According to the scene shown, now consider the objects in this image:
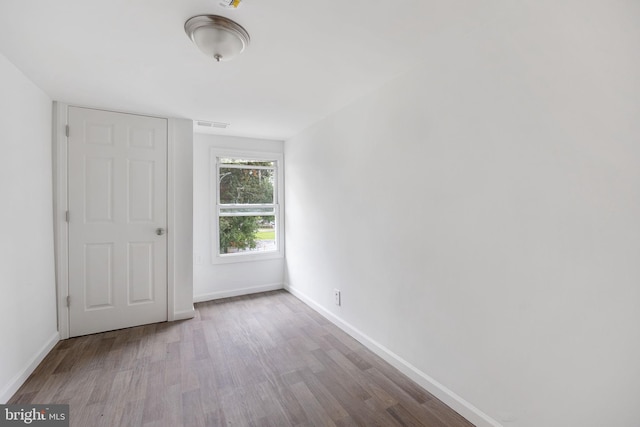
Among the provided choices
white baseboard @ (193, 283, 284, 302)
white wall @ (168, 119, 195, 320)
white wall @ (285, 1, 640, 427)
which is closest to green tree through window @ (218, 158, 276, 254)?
white baseboard @ (193, 283, 284, 302)

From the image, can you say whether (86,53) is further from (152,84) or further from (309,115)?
(309,115)

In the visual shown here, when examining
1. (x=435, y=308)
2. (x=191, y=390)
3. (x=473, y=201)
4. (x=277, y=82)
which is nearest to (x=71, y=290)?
(x=191, y=390)

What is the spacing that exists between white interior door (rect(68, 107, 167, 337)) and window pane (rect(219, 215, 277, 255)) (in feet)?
3.03

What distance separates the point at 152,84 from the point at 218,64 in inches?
27.5

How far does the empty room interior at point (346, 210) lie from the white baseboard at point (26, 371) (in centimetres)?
2

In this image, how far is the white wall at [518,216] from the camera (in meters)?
1.12

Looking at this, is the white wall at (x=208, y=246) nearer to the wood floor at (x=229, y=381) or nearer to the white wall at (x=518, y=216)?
the wood floor at (x=229, y=381)

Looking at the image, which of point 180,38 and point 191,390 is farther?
point 191,390

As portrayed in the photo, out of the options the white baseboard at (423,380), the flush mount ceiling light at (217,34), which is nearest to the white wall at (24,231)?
the flush mount ceiling light at (217,34)

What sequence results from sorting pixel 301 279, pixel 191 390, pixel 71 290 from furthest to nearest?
pixel 301 279, pixel 71 290, pixel 191 390

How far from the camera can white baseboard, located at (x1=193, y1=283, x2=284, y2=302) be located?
12.4ft

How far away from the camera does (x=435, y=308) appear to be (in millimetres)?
1890

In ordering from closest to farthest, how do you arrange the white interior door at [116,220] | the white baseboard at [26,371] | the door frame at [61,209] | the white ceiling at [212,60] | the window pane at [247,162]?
1. the white ceiling at [212,60]
2. the white baseboard at [26,371]
3. the door frame at [61,209]
4. the white interior door at [116,220]
5. the window pane at [247,162]

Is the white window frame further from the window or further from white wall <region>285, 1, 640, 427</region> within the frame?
white wall <region>285, 1, 640, 427</region>
